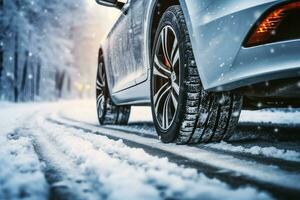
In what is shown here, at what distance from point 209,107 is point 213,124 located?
14 centimetres

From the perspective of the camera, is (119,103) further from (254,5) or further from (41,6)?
(41,6)

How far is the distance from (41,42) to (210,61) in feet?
95.5

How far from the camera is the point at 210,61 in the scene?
2.17 meters

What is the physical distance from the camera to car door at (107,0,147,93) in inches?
132

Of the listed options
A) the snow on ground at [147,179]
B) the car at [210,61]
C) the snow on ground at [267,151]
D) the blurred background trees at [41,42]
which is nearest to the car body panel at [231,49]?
the car at [210,61]

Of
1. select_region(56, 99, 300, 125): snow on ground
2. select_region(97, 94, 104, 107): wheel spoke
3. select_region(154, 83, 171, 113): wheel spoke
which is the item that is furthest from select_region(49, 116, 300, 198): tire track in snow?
select_region(97, 94, 104, 107): wheel spoke

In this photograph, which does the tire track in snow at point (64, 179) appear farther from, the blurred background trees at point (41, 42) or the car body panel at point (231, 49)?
the blurred background trees at point (41, 42)

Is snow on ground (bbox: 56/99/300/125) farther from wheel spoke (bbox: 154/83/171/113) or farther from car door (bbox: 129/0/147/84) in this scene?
wheel spoke (bbox: 154/83/171/113)

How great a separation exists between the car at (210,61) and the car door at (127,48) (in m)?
0.01

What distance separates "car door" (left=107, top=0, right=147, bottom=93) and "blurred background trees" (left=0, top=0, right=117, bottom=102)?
19.3 meters

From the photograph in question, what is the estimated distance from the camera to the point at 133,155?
198 cm

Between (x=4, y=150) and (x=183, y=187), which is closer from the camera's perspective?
(x=183, y=187)

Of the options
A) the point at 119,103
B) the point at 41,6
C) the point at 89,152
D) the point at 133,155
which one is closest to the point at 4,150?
the point at 89,152

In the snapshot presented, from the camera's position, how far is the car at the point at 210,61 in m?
1.84
